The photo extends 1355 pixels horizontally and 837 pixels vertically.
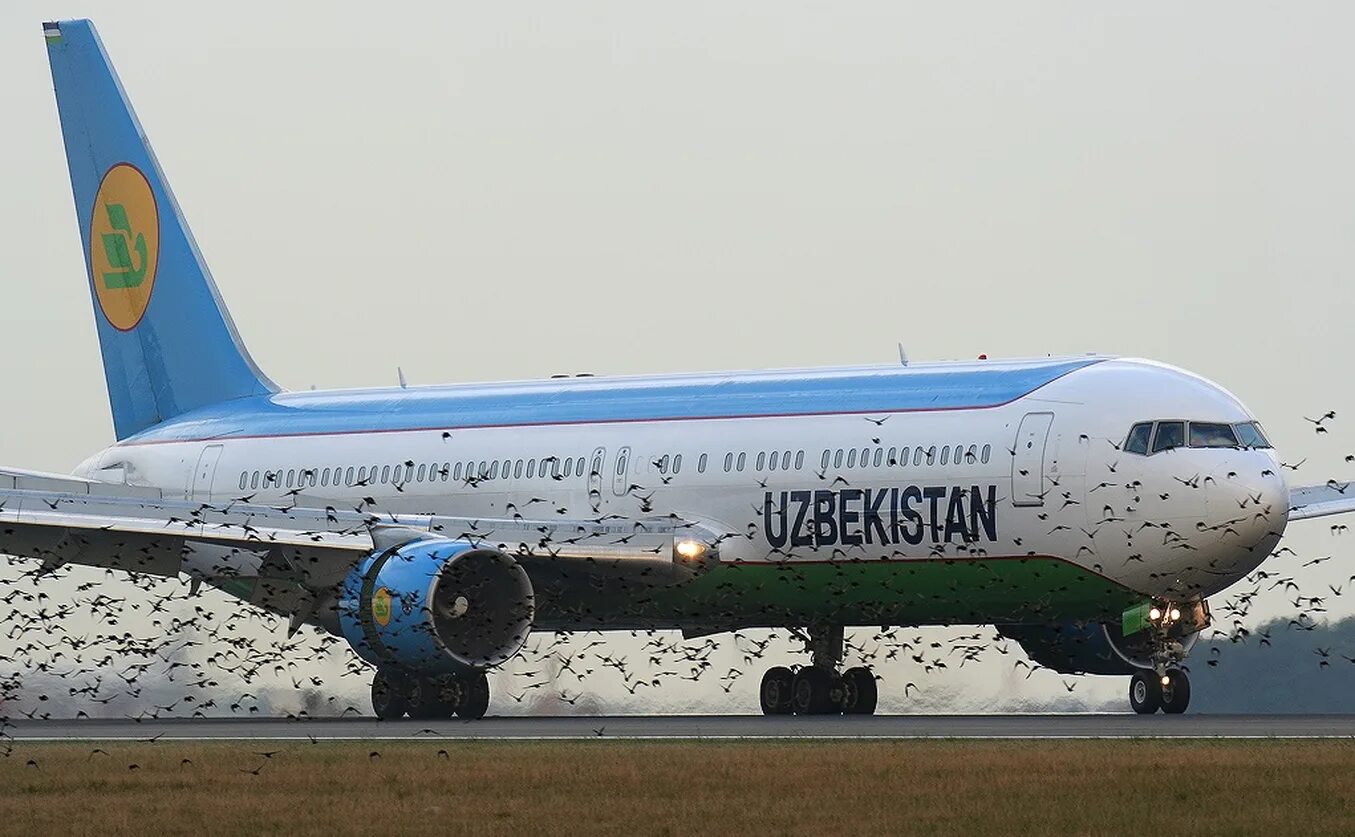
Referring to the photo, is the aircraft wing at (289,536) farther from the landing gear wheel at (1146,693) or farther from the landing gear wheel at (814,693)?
the landing gear wheel at (1146,693)

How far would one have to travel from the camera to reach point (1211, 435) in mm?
35531

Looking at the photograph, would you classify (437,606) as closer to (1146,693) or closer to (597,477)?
(597,477)

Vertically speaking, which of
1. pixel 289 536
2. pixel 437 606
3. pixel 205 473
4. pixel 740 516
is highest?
pixel 205 473

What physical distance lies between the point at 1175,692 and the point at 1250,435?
3.99 metres

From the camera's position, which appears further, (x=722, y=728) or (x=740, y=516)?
(x=740, y=516)

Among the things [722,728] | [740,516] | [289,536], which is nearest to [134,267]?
[289,536]

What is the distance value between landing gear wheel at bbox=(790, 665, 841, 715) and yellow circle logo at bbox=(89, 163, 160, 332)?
16.4 meters

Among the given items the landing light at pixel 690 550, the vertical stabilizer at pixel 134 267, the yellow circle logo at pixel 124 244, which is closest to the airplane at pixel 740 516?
the landing light at pixel 690 550

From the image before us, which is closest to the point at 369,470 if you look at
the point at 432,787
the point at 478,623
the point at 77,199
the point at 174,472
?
the point at 174,472

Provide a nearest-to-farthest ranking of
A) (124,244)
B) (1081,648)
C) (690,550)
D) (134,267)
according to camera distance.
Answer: (690,550), (1081,648), (134,267), (124,244)

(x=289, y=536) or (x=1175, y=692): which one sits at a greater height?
(x=289, y=536)

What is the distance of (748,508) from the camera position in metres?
38.6

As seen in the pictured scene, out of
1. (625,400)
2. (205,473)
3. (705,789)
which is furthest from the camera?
(205,473)

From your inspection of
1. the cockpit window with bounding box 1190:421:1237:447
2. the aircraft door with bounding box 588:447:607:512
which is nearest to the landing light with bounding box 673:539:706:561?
the aircraft door with bounding box 588:447:607:512
